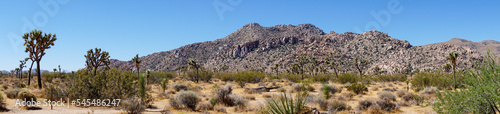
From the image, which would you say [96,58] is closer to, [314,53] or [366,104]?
[366,104]

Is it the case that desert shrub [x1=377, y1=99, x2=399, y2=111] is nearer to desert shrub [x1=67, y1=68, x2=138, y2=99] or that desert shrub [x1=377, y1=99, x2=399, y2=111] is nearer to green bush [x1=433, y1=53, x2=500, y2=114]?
green bush [x1=433, y1=53, x2=500, y2=114]

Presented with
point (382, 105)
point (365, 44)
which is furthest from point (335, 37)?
point (382, 105)

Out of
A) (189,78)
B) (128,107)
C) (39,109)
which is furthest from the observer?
(189,78)

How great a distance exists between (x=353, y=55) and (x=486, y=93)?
12073 centimetres

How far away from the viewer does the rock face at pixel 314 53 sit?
4158 inches

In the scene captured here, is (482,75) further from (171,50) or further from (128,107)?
(171,50)

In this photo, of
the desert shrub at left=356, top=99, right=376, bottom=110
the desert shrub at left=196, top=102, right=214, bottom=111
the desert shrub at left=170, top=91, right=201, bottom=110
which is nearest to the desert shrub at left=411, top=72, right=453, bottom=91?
the desert shrub at left=356, top=99, right=376, bottom=110

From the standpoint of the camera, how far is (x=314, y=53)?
433ft

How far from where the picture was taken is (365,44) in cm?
12475

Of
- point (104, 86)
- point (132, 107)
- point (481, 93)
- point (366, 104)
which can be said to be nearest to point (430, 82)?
point (366, 104)

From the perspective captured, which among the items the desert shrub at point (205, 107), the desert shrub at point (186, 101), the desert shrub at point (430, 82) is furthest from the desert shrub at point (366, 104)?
the desert shrub at point (430, 82)

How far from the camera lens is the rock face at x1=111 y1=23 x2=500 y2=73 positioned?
347ft

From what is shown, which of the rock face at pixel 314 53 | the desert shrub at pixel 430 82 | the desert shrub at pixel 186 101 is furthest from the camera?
the rock face at pixel 314 53

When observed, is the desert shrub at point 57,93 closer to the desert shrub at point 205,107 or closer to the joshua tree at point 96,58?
the desert shrub at point 205,107
